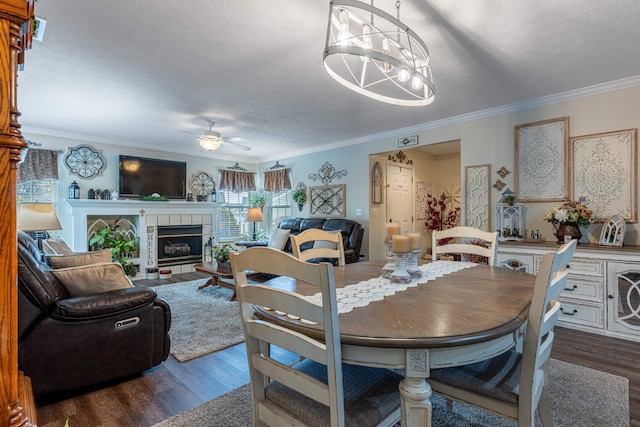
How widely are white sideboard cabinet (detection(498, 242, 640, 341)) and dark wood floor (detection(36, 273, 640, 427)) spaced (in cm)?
17

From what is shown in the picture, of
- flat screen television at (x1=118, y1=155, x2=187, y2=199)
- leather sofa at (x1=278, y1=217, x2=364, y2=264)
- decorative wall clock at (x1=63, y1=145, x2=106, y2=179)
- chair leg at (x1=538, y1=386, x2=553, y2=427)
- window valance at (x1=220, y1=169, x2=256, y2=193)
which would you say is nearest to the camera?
chair leg at (x1=538, y1=386, x2=553, y2=427)

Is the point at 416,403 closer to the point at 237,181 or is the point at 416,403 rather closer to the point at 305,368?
the point at 305,368

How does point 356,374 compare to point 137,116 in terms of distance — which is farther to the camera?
point 137,116

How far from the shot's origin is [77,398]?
198cm

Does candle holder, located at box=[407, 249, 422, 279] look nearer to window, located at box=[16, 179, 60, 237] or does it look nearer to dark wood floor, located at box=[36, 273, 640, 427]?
dark wood floor, located at box=[36, 273, 640, 427]

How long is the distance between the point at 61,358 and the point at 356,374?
1.87 metres

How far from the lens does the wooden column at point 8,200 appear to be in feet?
1.82

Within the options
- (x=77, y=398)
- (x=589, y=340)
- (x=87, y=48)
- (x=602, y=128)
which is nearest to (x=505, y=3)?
(x=602, y=128)

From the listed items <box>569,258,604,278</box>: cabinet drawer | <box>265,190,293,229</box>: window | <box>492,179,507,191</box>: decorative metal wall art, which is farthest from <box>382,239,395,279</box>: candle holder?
<box>265,190,293,229</box>: window

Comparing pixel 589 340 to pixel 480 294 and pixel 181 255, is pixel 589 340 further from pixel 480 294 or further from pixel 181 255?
pixel 181 255

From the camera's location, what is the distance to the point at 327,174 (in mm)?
6098

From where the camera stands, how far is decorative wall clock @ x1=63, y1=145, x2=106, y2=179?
5.18 meters

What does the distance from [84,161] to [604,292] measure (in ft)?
24.0

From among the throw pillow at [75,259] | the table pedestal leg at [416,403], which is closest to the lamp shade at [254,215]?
the throw pillow at [75,259]
